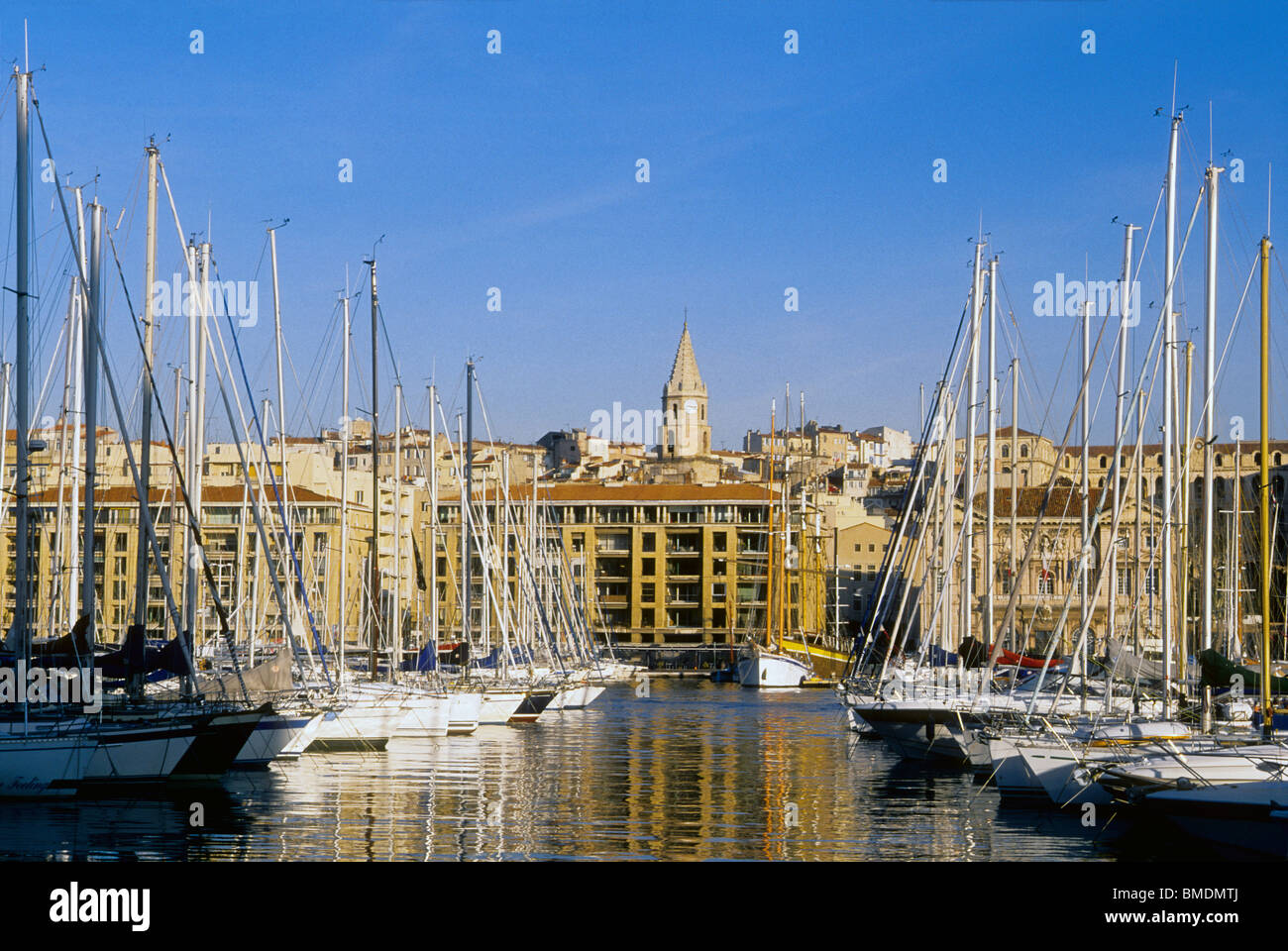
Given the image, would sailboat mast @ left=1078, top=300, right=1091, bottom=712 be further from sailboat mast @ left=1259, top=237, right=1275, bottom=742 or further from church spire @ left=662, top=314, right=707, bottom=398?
church spire @ left=662, top=314, right=707, bottom=398

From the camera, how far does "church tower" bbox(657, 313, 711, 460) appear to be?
7239 inches

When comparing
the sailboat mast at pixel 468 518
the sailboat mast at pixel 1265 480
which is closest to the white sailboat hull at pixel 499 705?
the sailboat mast at pixel 468 518

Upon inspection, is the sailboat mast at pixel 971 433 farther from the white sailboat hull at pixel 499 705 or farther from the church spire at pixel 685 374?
the church spire at pixel 685 374

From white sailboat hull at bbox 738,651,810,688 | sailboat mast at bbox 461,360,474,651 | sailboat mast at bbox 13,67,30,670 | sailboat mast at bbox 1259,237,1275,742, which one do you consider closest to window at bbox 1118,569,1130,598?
white sailboat hull at bbox 738,651,810,688

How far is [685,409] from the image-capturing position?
187250 mm

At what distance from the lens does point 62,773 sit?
25.4 metres

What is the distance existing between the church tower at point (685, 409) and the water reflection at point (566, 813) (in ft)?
473

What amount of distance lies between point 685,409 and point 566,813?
162 m

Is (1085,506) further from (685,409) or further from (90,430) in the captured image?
(685,409)

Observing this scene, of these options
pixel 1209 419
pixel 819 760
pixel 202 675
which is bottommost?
pixel 819 760
